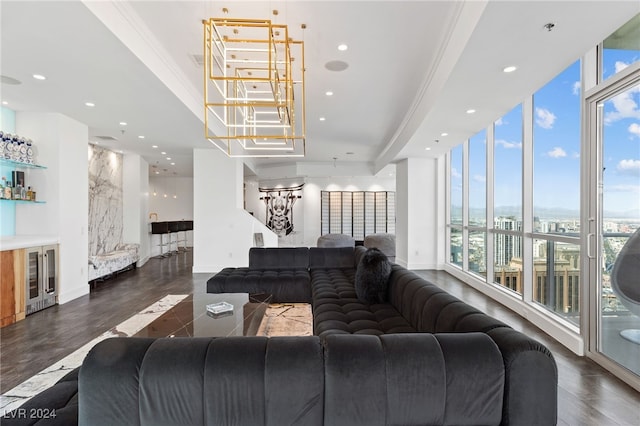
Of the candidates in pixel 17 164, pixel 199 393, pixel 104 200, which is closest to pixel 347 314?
pixel 199 393

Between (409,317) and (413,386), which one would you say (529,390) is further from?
(409,317)

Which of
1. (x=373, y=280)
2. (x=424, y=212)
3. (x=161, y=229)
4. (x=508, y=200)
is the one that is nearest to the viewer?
(x=373, y=280)

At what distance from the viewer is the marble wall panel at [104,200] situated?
6.79 metres

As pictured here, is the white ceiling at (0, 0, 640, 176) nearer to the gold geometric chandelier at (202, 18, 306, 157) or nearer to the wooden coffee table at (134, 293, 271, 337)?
the gold geometric chandelier at (202, 18, 306, 157)

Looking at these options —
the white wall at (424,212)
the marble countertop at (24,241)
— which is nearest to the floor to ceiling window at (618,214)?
the white wall at (424,212)

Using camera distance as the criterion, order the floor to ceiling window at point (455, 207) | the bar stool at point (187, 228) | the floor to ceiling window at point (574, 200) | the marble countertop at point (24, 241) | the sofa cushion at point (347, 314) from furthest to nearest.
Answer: the bar stool at point (187, 228) → the floor to ceiling window at point (455, 207) → the marble countertop at point (24, 241) → the floor to ceiling window at point (574, 200) → the sofa cushion at point (347, 314)

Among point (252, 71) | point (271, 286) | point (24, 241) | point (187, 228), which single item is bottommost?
point (271, 286)

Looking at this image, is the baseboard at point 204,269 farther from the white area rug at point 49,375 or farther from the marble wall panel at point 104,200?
the white area rug at point 49,375

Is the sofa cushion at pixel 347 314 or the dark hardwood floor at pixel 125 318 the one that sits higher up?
the sofa cushion at pixel 347 314

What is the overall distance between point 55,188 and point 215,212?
2.94 meters

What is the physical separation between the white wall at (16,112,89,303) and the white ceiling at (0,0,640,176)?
0.90 ft

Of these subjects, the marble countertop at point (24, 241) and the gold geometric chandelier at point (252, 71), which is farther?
the marble countertop at point (24, 241)

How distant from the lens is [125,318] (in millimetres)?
4023

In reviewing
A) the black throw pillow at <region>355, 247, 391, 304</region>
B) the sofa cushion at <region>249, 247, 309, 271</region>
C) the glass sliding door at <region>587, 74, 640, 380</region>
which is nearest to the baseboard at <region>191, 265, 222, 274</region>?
the sofa cushion at <region>249, 247, 309, 271</region>
